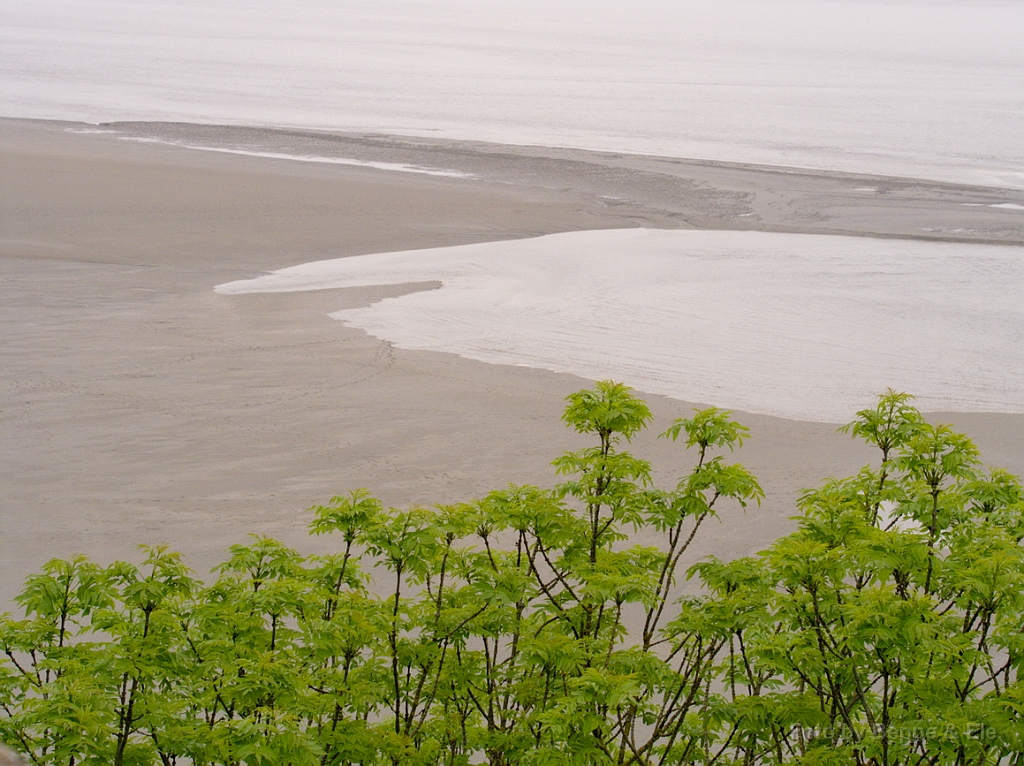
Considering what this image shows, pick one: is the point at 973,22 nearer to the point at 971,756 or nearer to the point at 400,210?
the point at 400,210

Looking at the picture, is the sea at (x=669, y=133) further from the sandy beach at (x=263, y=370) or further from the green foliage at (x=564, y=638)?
the green foliage at (x=564, y=638)

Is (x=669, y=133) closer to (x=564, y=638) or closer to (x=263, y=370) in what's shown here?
(x=263, y=370)

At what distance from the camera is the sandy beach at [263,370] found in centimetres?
1162

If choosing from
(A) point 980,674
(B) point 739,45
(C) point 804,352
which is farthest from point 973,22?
(A) point 980,674

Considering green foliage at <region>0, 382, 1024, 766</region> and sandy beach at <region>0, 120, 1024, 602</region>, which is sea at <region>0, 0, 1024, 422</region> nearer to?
sandy beach at <region>0, 120, 1024, 602</region>

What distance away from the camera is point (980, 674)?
9.14 meters

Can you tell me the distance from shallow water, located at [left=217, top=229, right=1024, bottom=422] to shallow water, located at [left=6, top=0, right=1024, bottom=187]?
12.3 metres

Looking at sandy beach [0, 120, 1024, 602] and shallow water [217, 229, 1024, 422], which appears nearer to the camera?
sandy beach [0, 120, 1024, 602]

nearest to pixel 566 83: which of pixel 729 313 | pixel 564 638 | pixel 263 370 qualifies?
pixel 729 313

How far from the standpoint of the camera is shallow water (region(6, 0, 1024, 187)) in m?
40.1

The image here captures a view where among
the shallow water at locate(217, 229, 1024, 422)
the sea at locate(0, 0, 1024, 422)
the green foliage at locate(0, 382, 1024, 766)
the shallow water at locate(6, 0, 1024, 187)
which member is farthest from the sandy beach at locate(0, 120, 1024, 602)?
the shallow water at locate(6, 0, 1024, 187)

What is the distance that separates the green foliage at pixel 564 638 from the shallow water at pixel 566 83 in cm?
3019

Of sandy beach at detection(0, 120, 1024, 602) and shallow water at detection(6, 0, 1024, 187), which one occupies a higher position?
shallow water at detection(6, 0, 1024, 187)

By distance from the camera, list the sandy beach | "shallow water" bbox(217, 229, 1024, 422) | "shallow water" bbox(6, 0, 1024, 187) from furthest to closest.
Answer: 1. "shallow water" bbox(6, 0, 1024, 187)
2. "shallow water" bbox(217, 229, 1024, 422)
3. the sandy beach
